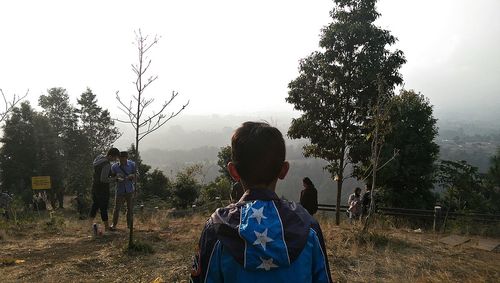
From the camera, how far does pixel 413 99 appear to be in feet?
68.2

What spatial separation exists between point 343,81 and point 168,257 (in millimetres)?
8525

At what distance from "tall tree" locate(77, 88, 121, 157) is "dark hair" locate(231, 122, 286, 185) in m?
42.6

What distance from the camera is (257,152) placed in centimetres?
160

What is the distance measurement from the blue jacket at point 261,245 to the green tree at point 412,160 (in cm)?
1846

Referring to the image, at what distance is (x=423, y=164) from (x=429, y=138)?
1.43m

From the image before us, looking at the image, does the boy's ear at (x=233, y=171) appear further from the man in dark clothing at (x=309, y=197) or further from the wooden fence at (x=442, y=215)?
the wooden fence at (x=442, y=215)

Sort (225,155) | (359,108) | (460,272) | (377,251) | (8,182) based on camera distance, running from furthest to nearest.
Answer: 1. (225,155)
2. (8,182)
3. (359,108)
4. (377,251)
5. (460,272)

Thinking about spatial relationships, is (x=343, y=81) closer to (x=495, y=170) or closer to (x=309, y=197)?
(x=309, y=197)

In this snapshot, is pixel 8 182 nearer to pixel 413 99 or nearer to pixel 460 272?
pixel 413 99

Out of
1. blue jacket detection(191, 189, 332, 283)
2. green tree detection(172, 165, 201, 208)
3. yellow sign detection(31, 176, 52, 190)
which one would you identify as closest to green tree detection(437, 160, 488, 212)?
green tree detection(172, 165, 201, 208)

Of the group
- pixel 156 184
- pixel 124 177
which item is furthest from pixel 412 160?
pixel 156 184

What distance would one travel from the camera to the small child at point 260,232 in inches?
57.6

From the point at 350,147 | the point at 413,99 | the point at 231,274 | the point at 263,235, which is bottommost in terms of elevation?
the point at 231,274

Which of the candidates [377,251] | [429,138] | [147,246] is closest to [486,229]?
[377,251]
